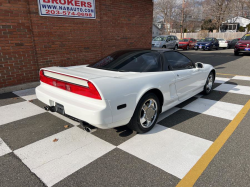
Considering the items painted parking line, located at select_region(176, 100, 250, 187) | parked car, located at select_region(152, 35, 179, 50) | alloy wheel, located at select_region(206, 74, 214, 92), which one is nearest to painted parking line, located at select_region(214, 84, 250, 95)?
alloy wheel, located at select_region(206, 74, 214, 92)

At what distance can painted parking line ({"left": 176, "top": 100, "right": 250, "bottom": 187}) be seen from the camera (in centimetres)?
220

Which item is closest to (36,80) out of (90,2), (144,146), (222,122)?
(90,2)

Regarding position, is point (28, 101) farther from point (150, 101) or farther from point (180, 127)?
point (180, 127)

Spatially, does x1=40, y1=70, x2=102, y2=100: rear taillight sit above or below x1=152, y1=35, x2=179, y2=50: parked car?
below

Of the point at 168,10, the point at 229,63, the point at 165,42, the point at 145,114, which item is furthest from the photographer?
the point at 168,10

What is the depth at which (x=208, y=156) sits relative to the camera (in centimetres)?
262

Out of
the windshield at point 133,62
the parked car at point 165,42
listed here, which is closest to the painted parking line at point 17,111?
the windshield at point 133,62

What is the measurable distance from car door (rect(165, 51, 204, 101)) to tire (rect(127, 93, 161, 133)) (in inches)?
29.3

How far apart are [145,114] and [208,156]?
3.60ft

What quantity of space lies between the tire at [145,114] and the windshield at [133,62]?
553 mm

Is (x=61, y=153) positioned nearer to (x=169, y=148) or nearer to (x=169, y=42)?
(x=169, y=148)

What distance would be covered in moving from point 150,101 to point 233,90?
154 inches

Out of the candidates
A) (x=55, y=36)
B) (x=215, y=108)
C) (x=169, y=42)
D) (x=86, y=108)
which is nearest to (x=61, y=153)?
(x=86, y=108)

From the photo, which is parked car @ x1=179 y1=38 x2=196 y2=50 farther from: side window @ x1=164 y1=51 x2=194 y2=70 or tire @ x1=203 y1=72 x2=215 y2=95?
side window @ x1=164 y1=51 x2=194 y2=70
